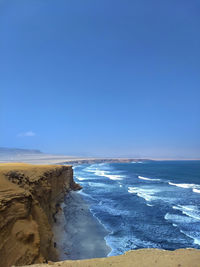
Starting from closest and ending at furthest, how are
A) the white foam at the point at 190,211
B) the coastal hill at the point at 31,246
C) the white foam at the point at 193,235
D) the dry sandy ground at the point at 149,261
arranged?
the dry sandy ground at the point at 149,261 < the coastal hill at the point at 31,246 < the white foam at the point at 193,235 < the white foam at the point at 190,211

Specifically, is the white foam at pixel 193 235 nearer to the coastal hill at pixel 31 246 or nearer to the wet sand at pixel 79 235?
the wet sand at pixel 79 235

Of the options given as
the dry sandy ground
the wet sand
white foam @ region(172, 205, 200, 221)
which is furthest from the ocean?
the dry sandy ground

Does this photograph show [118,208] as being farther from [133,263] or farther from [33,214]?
[133,263]

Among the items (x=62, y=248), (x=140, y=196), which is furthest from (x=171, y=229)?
(x=140, y=196)

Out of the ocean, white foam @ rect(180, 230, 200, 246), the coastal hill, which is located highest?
the coastal hill

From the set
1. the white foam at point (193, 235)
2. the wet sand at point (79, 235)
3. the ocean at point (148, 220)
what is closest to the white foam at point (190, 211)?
the ocean at point (148, 220)

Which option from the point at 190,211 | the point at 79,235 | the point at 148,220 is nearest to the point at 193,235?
the point at 148,220

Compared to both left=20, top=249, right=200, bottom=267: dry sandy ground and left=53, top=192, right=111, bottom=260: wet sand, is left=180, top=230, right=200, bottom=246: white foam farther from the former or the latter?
left=20, top=249, right=200, bottom=267: dry sandy ground

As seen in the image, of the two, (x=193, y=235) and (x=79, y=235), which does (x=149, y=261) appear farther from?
A: (x=193, y=235)

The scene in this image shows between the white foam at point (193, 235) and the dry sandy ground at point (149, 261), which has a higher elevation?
the dry sandy ground at point (149, 261)
